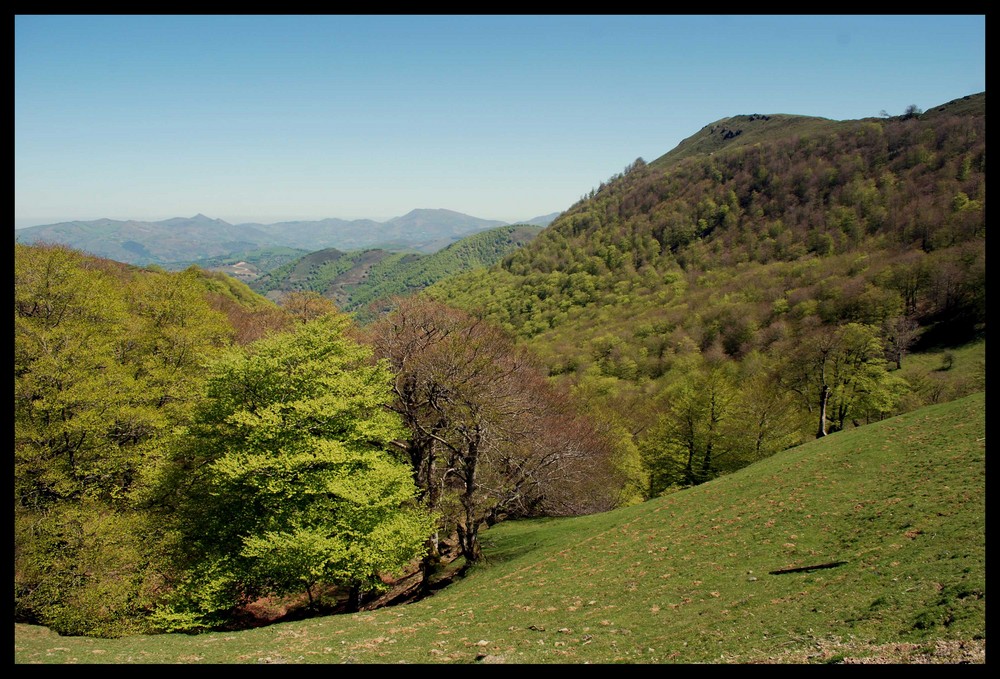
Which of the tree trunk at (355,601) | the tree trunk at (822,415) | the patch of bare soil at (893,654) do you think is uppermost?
the patch of bare soil at (893,654)

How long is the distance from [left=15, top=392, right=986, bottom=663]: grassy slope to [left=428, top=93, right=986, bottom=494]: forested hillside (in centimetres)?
2177

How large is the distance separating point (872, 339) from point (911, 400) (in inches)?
269

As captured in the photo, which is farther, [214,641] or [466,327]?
[466,327]

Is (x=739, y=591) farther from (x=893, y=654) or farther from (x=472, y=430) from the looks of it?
(x=472, y=430)

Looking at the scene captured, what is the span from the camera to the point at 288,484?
20.4 meters

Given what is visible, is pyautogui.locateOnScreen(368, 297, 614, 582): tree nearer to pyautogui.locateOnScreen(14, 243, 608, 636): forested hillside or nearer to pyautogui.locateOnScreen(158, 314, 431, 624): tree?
pyautogui.locateOnScreen(14, 243, 608, 636): forested hillside

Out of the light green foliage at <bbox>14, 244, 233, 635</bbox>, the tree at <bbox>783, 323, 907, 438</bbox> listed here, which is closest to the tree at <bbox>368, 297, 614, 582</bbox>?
the light green foliage at <bbox>14, 244, 233, 635</bbox>

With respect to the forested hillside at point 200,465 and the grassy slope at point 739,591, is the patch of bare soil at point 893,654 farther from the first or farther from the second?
the forested hillside at point 200,465

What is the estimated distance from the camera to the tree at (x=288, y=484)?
63.9 ft

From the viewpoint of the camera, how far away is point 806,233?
144625 mm

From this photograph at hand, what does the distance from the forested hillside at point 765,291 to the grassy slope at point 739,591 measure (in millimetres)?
21770

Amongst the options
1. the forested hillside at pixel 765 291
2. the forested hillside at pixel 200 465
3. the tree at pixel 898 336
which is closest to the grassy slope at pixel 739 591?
the forested hillside at pixel 200 465
